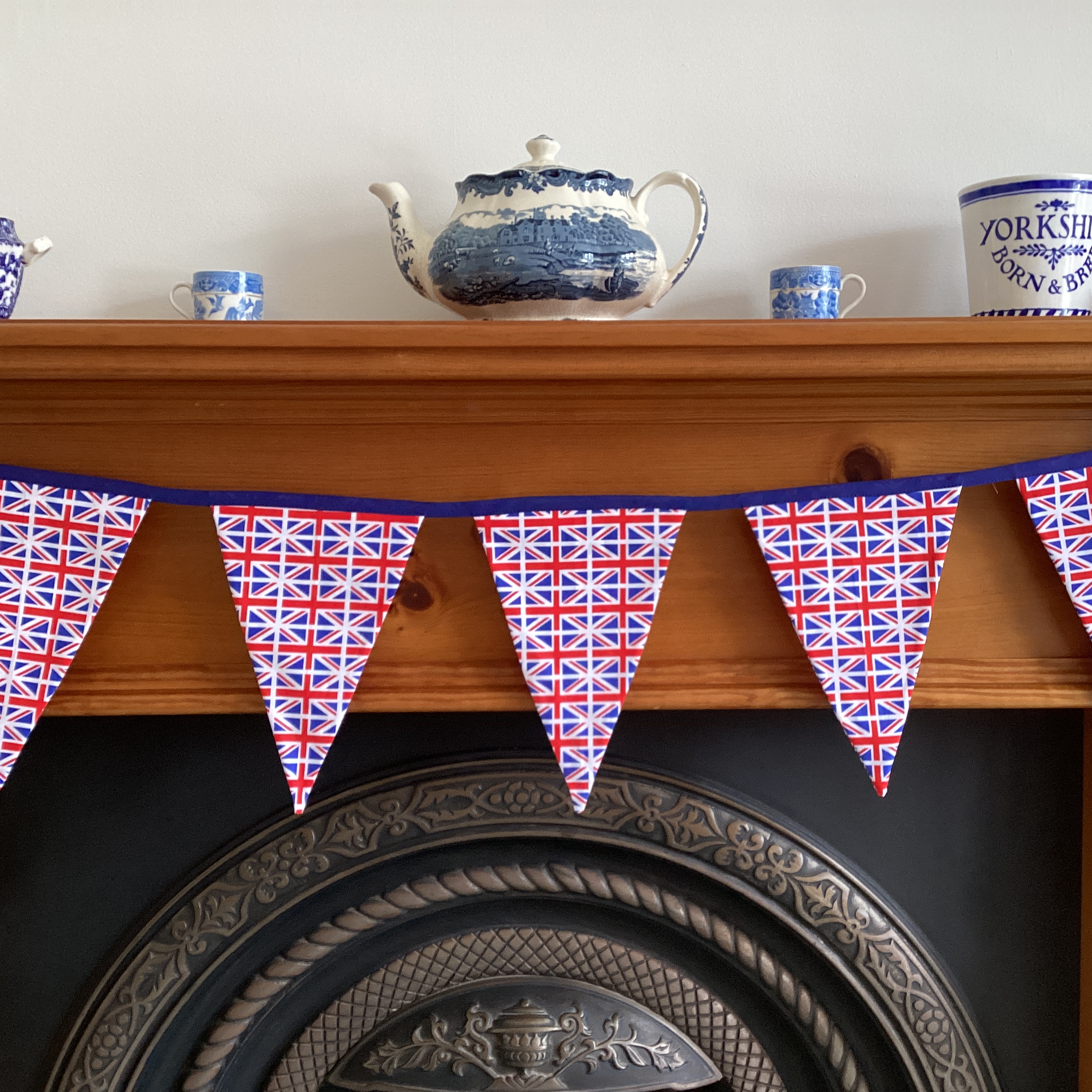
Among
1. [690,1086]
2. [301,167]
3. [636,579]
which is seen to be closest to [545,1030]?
[690,1086]

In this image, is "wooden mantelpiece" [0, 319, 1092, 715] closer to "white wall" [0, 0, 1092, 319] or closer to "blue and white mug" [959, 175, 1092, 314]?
"blue and white mug" [959, 175, 1092, 314]

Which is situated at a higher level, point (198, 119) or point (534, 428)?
point (198, 119)

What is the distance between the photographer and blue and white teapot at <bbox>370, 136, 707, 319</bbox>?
75 centimetres

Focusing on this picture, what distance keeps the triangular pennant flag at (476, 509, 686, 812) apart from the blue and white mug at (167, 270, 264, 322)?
0.32m

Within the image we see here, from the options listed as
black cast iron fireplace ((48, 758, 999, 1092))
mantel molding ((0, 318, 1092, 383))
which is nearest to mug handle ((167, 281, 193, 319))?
mantel molding ((0, 318, 1092, 383))

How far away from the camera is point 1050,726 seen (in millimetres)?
938

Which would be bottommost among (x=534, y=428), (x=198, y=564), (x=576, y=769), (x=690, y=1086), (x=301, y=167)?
(x=690, y=1086)

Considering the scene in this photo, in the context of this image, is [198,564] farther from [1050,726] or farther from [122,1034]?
[1050,726]

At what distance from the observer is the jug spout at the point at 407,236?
841mm

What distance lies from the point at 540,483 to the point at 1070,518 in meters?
0.41

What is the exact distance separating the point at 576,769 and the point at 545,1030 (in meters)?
0.36

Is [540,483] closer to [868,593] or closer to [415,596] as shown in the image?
[415,596]

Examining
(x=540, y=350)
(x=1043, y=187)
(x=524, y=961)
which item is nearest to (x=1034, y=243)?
(x=1043, y=187)

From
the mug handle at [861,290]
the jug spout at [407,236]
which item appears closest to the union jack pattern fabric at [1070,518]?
the mug handle at [861,290]
